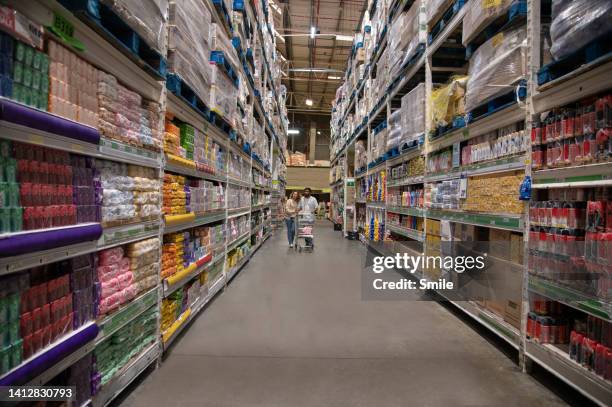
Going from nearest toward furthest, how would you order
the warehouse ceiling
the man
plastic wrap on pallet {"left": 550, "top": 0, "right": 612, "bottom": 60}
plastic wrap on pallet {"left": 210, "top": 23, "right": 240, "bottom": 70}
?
plastic wrap on pallet {"left": 550, "top": 0, "right": 612, "bottom": 60} → plastic wrap on pallet {"left": 210, "top": 23, "right": 240, "bottom": 70} → the man → the warehouse ceiling

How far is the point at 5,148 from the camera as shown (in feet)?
4.73

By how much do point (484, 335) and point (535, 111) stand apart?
7.12ft

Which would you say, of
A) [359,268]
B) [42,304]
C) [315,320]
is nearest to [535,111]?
[315,320]

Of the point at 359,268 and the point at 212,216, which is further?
the point at 359,268

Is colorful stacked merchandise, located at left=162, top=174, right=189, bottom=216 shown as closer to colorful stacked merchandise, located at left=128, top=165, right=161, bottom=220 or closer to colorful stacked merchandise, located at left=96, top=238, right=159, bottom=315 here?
colorful stacked merchandise, located at left=128, top=165, right=161, bottom=220

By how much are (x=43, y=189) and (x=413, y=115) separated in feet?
16.2

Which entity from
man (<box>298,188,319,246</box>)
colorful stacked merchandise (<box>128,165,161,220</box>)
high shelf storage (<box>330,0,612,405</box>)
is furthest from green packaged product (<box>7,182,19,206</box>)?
Answer: man (<box>298,188,319,246</box>)

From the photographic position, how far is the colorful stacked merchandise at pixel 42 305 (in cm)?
144

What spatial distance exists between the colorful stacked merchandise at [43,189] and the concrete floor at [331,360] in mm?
1309

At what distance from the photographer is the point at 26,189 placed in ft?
4.91

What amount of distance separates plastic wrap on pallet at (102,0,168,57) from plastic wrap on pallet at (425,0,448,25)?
3444 millimetres

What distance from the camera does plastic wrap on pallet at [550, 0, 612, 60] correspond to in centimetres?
201

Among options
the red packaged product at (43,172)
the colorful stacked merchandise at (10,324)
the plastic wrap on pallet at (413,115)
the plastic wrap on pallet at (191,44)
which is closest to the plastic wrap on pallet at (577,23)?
the plastic wrap on pallet at (413,115)

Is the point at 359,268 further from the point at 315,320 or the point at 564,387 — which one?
the point at 564,387
